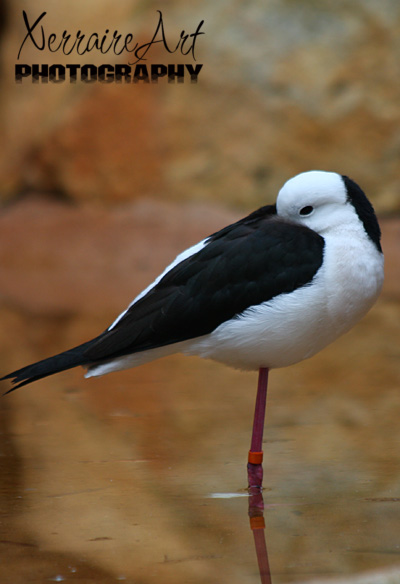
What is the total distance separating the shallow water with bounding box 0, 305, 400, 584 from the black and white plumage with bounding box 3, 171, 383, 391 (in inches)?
18.6

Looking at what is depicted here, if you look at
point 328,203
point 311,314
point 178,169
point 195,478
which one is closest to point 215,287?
point 311,314

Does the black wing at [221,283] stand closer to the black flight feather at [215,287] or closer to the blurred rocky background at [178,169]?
the black flight feather at [215,287]

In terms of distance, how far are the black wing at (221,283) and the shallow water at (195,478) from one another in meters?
0.56

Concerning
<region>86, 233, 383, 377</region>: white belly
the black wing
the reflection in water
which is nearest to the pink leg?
the reflection in water

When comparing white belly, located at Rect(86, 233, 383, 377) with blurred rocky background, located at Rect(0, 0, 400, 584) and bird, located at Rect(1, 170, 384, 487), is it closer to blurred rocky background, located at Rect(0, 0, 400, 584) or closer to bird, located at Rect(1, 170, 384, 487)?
bird, located at Rect(1, 170, 384, 487)

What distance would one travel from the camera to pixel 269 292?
316 cm

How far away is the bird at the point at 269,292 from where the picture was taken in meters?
3.11

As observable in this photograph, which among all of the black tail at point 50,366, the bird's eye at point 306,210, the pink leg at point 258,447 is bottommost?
the pink leg at point 258,447

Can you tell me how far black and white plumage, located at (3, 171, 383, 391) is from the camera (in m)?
3.11

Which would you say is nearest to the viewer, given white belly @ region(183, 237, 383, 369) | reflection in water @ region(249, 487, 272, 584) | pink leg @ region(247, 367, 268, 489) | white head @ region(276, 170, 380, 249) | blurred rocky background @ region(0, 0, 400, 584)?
reflection in water @ region(249, 487, 272, 584)

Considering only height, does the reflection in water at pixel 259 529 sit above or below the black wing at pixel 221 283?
below

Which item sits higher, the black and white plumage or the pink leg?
the black and white plumage

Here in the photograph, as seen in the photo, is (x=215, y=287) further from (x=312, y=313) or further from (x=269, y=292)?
(x=312, y=313)

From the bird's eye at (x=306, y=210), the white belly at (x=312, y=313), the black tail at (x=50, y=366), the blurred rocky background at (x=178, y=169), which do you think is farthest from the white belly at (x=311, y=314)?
the blurred rocky background at (x=178, y=169)
